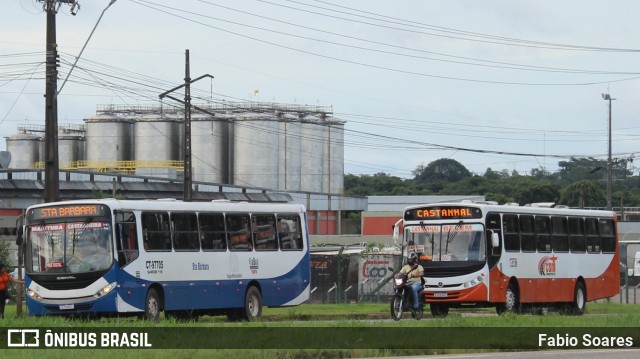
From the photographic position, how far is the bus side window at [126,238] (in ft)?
87.7

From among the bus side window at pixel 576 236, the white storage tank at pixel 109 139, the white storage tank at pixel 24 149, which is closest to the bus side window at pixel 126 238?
the bus side window at pixel 576 236

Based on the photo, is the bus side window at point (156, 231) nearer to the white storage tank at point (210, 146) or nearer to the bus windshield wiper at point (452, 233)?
the bus windshield wiper at point (452, 233)

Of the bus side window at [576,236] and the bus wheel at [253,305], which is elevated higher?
the bus side window at [576,236]

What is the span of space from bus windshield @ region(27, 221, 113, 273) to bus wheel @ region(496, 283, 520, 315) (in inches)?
463

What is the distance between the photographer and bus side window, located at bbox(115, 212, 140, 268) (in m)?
26.7

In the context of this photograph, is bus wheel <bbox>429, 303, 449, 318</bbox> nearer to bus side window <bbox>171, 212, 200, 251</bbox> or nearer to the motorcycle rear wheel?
the motorcycle rear wheel

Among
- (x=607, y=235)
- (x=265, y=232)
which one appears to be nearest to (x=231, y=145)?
(x=607, y=235)

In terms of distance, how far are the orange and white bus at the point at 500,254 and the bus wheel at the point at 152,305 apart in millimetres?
7518

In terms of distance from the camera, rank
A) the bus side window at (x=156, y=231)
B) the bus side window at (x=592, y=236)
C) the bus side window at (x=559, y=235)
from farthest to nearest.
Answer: the bus side window at (x=592, y=236)
the bus side window at (x=559, y=235)
the bus side window at (x=156, y=231)

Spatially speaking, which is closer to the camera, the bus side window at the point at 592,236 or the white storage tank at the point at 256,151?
the bus side window at the point at 592,236

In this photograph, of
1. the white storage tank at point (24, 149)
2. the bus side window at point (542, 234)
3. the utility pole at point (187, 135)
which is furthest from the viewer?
the white storage tank at point (24, 149)

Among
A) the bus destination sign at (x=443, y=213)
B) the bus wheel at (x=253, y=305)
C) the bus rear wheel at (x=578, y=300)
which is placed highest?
the bus destination sign at (x=443, y=213)

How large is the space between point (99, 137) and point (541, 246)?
68304 mm

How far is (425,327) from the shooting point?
2152cm
